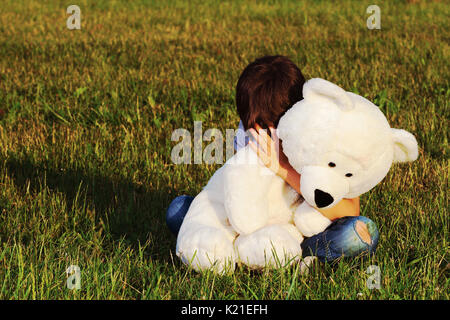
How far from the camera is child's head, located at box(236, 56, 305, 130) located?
2689mm

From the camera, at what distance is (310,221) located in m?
2.70

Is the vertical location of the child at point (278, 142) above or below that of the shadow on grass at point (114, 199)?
above

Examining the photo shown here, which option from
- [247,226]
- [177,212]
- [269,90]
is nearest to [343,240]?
[247,226]

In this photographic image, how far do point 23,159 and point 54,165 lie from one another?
26 cm

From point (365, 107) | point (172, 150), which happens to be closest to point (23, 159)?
point (172, 150)

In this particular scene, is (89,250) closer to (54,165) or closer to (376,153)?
(54,165)

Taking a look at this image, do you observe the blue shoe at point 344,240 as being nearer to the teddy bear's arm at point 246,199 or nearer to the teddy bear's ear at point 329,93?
the teddy bear's arm at point 246,199

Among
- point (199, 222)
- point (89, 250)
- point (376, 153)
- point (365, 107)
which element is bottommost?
point (89, 250)

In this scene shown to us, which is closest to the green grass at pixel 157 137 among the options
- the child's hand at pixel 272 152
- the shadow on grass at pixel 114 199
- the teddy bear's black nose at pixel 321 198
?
the shadow on grass at pixel 114 199

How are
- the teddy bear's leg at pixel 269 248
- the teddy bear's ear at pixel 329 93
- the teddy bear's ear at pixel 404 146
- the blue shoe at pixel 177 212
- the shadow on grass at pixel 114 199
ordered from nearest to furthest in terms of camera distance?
the teddy bear's ear at pixel 329 93
the teddy bear's leg at pixel 269 248
the teddy bear's ear at pixel 404 146
the blue shoe at pixel 177 212
the shadow on grass at pixel 114 199

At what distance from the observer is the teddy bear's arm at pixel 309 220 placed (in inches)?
106

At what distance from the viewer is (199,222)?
278 centimetres

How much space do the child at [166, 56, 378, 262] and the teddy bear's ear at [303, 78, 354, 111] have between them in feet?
0.60

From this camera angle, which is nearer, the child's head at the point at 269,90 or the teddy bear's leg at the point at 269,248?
the teddy bear's leg at the point at 269,248
